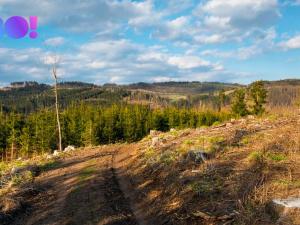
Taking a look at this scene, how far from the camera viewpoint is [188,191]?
12562 millimetres

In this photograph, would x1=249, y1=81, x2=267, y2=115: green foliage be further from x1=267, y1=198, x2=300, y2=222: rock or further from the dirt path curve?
x1=267, y1=198, x2=300, y2=222: rock

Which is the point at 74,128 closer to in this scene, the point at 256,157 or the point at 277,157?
the point at 256,157

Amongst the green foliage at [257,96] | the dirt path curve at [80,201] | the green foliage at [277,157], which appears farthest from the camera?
the green foliage at [257,96]

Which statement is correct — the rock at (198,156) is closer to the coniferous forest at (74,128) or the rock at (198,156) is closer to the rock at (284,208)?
the rock at (284,208)

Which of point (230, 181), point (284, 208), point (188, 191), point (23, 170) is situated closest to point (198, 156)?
point (188, 191)

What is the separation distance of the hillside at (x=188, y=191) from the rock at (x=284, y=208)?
0.8 inches

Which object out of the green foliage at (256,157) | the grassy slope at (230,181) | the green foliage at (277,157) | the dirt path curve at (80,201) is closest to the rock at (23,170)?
the dirt path curve at (80,201)

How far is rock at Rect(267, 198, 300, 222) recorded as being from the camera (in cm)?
781

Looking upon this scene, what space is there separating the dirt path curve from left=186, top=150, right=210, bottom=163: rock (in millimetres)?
3154

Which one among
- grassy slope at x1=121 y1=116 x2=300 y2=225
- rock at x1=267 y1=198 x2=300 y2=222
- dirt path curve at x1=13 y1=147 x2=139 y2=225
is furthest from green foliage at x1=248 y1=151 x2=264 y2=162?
dirt path curve at x1=13 y1=147 x2=139 y2=225

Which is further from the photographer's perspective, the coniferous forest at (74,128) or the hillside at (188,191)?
the coniferous forest at (74,128)

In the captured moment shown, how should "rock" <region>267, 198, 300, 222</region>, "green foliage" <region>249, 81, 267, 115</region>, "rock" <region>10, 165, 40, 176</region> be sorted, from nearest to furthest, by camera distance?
"rock" <region>267, 198, 300, 222</region> < "rock" <region>10, 165, 40, 176</region> < "green foliage" <region>249, 81, 267, 115</region>

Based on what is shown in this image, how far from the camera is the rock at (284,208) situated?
7.81 meters

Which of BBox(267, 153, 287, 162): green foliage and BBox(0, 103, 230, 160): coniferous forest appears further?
BBox(0, 103, 230, 160): coniferous forest
